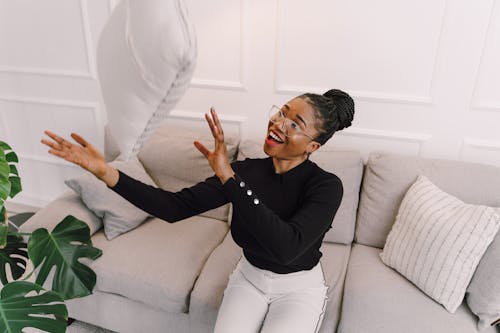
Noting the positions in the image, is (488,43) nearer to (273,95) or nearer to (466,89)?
(466,89)

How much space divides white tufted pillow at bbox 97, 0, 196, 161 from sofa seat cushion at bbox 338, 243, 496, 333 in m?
1.09

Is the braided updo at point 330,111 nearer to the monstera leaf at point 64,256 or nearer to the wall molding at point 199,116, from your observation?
the wall molding at point 199,116

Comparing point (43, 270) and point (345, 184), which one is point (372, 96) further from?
point (43, 270)

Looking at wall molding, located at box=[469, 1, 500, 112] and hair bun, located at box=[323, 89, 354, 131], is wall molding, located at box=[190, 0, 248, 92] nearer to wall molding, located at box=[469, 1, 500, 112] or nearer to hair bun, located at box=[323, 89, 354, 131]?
hair bun, located at box=[323, 89, 354, 131]

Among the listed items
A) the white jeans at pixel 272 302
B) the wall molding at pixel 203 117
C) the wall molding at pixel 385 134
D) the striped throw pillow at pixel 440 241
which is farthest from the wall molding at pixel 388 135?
the white jeans at pixel 272 302

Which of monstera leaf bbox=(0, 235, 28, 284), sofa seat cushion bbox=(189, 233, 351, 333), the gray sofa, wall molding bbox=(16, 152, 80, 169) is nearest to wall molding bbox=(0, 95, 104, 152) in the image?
wall molding bbox=(16, 152, 80, 169)

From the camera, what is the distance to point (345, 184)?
191 centimetres

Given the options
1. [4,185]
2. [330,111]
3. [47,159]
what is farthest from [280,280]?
[47,159]

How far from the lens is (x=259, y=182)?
1465 millimetres

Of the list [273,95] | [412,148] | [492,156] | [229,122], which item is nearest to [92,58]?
[229,122]

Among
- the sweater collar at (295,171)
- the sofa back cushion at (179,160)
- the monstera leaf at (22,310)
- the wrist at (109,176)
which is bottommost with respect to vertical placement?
the monstera leaf at (22,310)

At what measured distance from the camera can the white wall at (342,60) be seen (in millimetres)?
1875

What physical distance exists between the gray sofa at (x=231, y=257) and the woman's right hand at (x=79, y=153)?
0.65m

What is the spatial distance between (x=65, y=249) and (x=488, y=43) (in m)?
1.97
